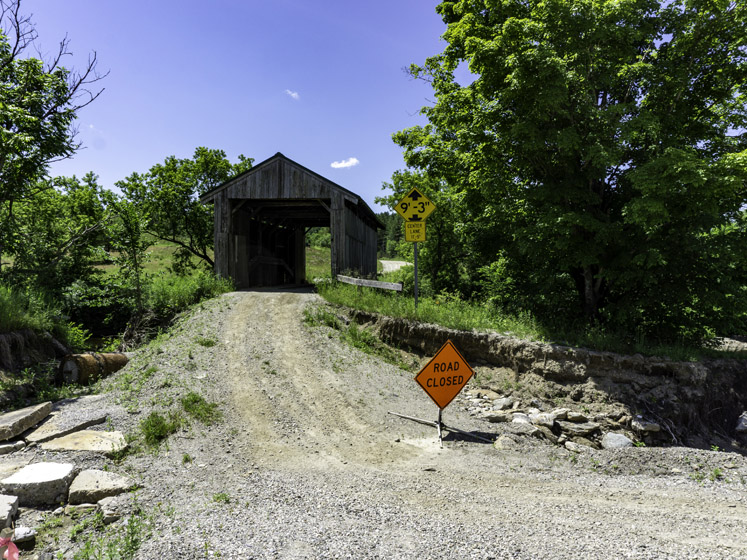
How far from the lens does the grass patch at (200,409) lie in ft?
21.0

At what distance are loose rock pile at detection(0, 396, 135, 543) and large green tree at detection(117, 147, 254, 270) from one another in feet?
56.8

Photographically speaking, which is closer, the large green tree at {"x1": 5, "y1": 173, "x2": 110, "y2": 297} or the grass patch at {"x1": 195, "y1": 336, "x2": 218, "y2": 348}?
the grass patch at {"x1": 195, "y1": 336, "x2": 218, "y2": 348}

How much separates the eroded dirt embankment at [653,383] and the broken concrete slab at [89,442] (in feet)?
24.5

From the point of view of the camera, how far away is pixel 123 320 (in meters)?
14.3

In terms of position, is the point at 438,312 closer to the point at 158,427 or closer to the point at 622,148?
the point at 622,148

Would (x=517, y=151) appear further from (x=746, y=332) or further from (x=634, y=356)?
(x=746, y=332)

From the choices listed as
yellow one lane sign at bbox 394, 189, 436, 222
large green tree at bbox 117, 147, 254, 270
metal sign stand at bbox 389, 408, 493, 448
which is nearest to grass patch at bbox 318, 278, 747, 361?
yellow one lane sign at bbox 394, 189, 436, 222

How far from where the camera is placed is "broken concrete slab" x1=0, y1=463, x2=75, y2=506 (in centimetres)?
398

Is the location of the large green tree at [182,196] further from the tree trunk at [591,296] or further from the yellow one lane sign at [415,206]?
the tree trunk at [591,296]

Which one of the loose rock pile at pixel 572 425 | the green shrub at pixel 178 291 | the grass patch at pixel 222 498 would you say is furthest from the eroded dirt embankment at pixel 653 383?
the green shrub at pixel 178 291

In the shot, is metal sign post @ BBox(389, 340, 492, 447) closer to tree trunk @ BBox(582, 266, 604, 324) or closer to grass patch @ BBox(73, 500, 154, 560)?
grass patch @ BBox(73, 500, 154, 560)

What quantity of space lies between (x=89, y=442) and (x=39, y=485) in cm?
131

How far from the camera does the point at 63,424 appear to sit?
582 cm

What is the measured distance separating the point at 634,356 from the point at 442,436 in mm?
4551
